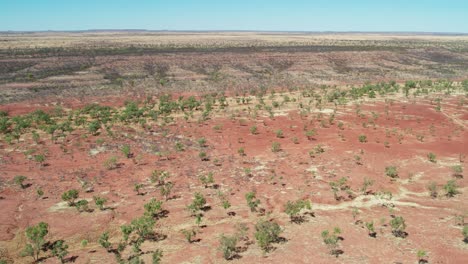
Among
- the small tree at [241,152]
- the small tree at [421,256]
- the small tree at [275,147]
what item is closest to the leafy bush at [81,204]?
the small tree at [241,152]

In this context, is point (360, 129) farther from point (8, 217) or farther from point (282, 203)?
point (8, 217)

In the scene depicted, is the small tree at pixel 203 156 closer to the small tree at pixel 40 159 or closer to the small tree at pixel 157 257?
the small tree at pixel 40 159

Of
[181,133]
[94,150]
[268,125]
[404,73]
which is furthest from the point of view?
[404,73]

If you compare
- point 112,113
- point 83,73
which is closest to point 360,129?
point 112,113

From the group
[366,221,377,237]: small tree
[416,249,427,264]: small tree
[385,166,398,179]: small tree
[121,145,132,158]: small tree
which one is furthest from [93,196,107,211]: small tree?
[385,166,398,179]: small tree

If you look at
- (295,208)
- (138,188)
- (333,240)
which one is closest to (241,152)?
(138,188)

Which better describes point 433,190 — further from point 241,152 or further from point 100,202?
point 100,202
